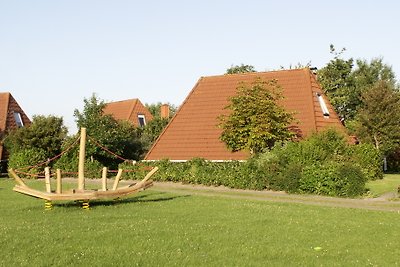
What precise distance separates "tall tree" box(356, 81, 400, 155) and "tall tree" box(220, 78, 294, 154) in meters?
10.5

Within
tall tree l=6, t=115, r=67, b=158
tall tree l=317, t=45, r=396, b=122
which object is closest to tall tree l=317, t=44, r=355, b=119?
tall tree l=317, t=45, r=396, b=122

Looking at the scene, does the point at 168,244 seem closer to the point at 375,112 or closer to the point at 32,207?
the point at 32,207

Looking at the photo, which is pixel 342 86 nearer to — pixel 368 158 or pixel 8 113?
pixel 368 158

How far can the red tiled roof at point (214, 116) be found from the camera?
107 ft

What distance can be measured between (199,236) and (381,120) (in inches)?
1108

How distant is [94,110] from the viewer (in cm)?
3662

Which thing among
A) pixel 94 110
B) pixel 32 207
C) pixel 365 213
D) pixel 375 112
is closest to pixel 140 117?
pixel 94 110

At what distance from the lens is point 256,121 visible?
27.1 metres

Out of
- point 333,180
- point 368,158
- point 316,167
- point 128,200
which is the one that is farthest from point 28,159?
point 368,158

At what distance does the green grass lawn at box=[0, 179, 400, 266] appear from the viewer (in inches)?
373

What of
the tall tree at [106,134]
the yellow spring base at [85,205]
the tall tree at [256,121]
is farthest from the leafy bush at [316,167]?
the tall tree at [106,134]

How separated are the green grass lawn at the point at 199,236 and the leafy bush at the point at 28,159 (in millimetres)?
19588

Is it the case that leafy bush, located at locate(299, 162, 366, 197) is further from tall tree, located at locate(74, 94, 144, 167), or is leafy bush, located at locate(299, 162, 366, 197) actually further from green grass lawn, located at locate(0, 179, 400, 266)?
tall tree, located at locate(74, 94, 144, 167)

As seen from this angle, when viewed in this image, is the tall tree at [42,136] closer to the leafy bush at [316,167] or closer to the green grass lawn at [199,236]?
the leafy bush at [316,167]
